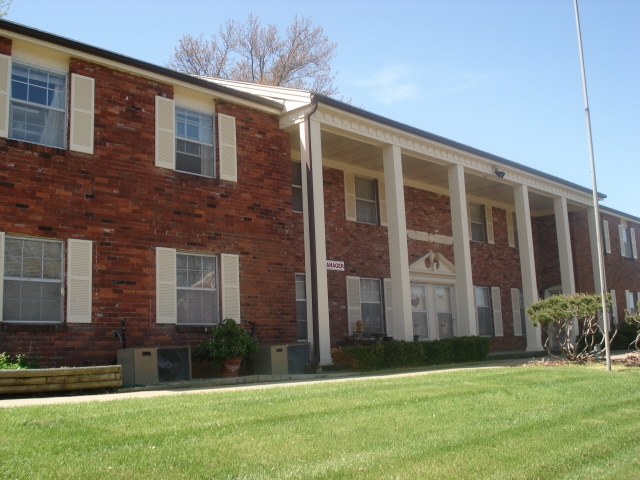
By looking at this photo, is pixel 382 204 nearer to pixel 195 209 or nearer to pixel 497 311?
pixel 497 311

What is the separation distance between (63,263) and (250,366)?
425cm

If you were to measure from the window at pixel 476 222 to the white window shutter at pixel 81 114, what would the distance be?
14.3 meters

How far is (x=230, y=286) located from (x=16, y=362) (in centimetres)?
444

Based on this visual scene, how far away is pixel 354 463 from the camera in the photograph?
17.4 ft

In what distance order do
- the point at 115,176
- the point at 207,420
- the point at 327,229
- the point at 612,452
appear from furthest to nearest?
the point at 327,229
the point at 115,176
the point at 207,420
the point at 612,452

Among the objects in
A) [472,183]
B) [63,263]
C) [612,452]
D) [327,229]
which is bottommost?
[612,452]

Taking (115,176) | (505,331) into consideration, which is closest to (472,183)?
(505,331)

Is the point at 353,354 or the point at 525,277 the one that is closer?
the point at 353,354

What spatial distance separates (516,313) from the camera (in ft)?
80.1

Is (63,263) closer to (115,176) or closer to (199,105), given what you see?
(115,176)

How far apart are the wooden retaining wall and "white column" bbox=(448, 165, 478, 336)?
10205mm

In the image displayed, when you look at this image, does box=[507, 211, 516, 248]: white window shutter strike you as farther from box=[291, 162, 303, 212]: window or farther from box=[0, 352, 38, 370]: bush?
box=[0, 352, 38, 370]: bush

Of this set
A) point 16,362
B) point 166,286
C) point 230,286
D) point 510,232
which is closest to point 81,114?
point 166,286

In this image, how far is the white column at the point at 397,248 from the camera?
16.1 meters
